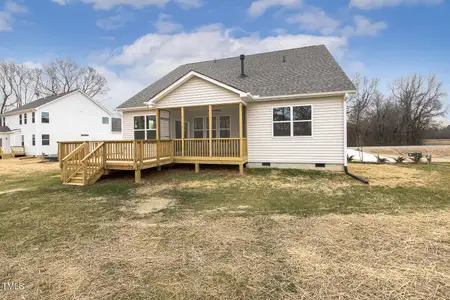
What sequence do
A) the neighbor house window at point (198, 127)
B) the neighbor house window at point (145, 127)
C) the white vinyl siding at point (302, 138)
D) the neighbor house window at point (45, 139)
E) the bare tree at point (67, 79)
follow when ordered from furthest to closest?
the bare tree at point (67, 79) → the neighbor house window at point (45, 139) → the neighbor house window at point (198, 127) → the neighbor house window at point (145, 127) → the white vinyl siding at point (302, 138)

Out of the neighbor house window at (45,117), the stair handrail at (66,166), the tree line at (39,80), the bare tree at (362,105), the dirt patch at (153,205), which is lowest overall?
the dirt patch at (153,205)

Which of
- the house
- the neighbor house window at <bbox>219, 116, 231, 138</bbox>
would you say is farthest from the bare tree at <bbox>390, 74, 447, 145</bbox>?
the neighbor house window at <bbox>219, 116, 231, 138</bbox>

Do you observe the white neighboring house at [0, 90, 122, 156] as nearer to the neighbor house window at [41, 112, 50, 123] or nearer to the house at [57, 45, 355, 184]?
the neighbor house window at [41, 112, 50, 123]

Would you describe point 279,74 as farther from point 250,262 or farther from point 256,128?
point 250,262

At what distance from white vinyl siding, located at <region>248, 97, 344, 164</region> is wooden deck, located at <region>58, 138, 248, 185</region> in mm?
744

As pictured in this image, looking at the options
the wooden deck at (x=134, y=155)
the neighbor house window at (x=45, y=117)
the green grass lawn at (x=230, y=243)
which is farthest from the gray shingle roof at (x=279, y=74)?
the neighbor house window at (x=45, y=117)

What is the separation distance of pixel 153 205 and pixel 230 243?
2933mm

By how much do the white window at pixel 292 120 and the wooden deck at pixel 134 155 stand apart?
1.65 m

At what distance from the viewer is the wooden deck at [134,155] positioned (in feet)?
27.6

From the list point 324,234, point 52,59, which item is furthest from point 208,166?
point 52,59

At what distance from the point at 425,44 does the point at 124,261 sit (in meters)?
23.5

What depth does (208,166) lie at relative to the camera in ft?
35.8

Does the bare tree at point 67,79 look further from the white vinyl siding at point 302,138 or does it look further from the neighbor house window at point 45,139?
the white vinyl siding at point 302,138

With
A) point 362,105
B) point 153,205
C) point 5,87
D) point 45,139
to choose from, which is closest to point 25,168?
point 45,139
